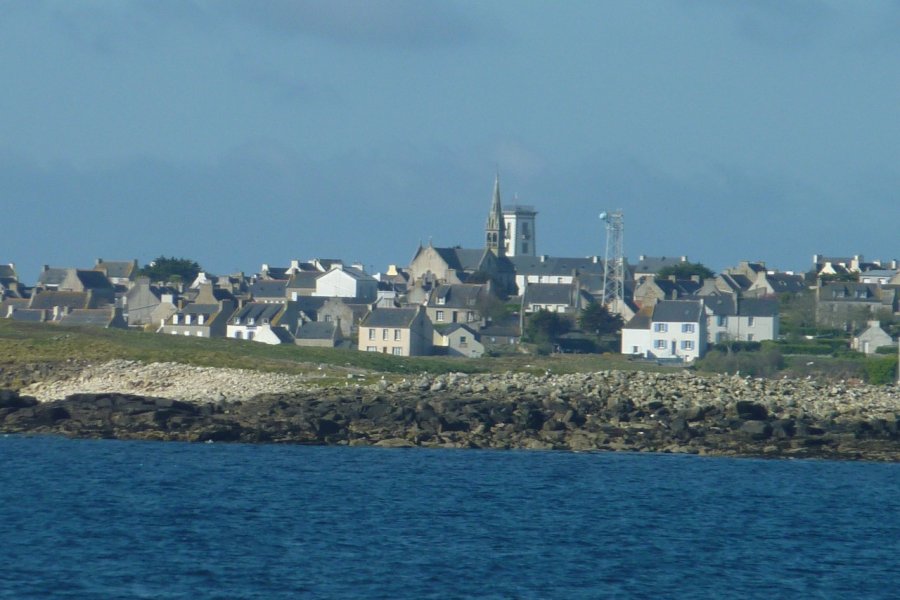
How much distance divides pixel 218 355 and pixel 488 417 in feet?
55.8

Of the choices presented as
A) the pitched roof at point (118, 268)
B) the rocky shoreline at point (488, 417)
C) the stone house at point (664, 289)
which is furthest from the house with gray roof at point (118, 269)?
the rocky shoreline at point (488, 417)

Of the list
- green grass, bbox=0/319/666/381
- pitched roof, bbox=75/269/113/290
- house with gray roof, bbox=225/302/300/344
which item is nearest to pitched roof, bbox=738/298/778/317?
green grass, bbox=0/319/666/381

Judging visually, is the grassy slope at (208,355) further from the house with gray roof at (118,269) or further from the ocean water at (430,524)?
the house with gray roof at (118,269)

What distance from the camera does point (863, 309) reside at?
91375 mm

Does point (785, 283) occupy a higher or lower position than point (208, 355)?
higher

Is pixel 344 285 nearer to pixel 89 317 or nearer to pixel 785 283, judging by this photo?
pixel 89 317

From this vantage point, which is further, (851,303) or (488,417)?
(851,303)

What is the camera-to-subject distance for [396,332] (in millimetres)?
76875

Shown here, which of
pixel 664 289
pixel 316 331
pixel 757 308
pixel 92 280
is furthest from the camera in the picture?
pixel 92 280

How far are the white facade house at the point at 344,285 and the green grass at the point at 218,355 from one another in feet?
122

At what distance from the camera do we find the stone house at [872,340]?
257 feet

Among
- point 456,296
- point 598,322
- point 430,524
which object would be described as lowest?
point 430,524

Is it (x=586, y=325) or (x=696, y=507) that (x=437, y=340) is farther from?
(x=696, y=507)

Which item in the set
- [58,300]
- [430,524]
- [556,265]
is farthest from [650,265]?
[430,524]
